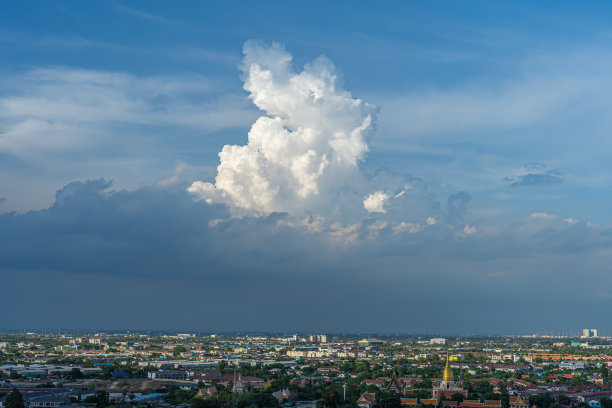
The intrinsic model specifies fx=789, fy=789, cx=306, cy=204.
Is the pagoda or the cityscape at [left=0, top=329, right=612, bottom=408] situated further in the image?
the pagoda

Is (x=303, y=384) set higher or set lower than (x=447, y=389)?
lower

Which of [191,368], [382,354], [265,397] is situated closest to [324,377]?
[191,368]

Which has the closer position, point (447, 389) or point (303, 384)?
point (447, 389)

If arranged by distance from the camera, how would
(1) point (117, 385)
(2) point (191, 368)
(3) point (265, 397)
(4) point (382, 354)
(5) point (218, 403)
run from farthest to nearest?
(4) point (382, 354) → (2) point (191, 368) → (1) point (117, 385) → (3) point (265, 397) → (5) point (218, 403)

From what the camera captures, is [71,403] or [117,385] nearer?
[71,403]

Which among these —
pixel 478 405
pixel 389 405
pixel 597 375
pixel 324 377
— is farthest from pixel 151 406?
pixel 597 375

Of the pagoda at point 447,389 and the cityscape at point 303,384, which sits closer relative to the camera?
the cityscape at point 303,384

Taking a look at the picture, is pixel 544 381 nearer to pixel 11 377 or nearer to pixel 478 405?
pixel 478 405

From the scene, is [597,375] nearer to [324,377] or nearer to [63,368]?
[324,377]

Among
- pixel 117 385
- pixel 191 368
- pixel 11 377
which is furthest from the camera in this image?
pixel 191 368
